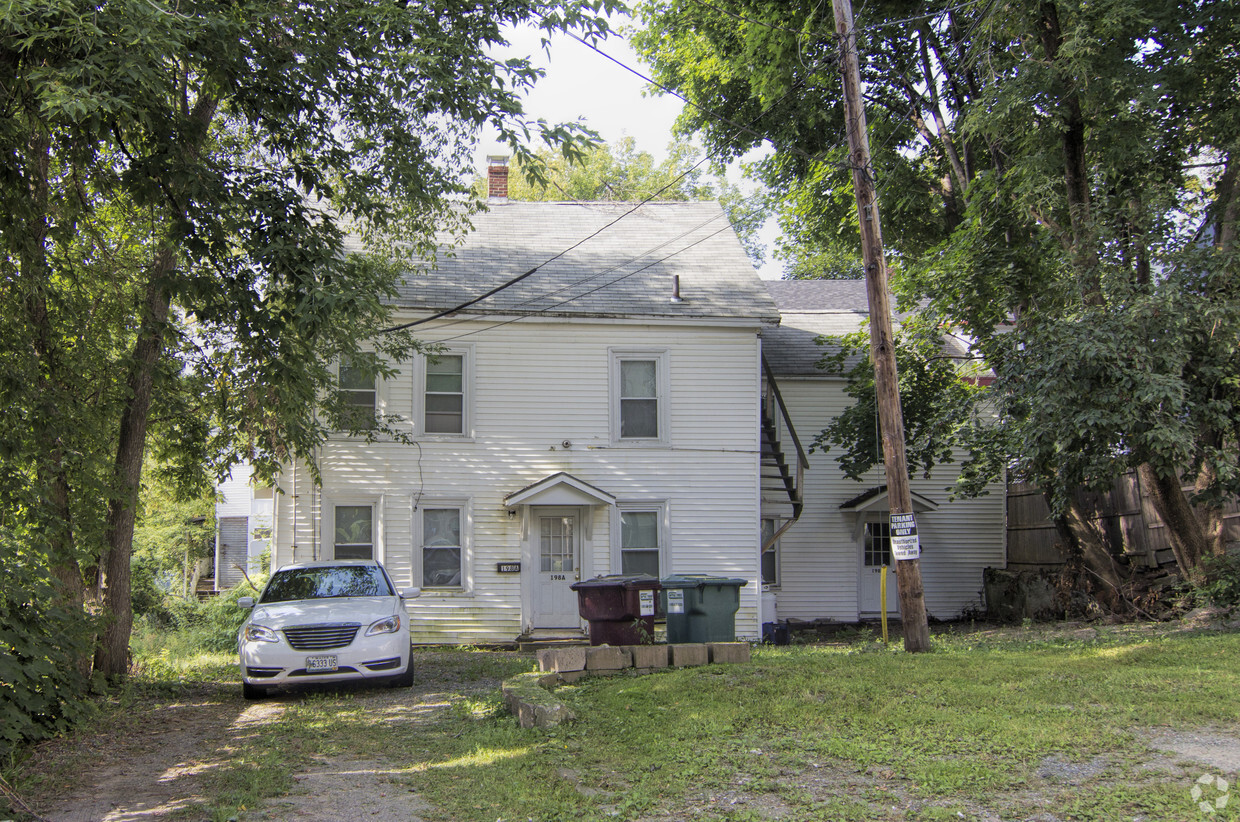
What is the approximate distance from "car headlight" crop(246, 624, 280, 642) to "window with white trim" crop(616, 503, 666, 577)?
766 cm

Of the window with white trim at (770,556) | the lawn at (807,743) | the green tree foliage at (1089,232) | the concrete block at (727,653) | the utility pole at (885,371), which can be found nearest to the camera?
the lawn at (807,743)

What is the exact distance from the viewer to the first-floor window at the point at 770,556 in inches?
783

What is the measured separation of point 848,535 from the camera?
20266 mm

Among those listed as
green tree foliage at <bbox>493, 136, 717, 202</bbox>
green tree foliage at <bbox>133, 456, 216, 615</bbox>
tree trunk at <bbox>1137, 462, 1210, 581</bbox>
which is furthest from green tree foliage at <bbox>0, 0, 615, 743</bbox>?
green tree foliage at <bbox>493, 136, 717, 202</bbox>

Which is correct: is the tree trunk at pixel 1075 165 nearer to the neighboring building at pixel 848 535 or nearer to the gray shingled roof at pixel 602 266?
the gray shingled roof at pixel 602 266

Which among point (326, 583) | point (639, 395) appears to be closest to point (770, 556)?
point (639, 395)

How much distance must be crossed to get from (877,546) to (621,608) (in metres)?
10.6

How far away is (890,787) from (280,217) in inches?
267

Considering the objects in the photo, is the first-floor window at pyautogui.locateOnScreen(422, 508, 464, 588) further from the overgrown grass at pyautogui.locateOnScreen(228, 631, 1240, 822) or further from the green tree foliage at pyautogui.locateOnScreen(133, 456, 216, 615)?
the green tree foliage at pyautogui.locateOnScreen(133, 456, 216, 615)

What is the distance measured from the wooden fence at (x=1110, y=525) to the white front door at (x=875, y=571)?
262 centimetres


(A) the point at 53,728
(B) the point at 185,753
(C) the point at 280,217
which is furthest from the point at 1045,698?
(A) the point at 53,728

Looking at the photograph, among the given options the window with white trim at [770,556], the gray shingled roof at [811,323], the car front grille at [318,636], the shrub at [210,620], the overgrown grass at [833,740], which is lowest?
the shrub at [210,620]

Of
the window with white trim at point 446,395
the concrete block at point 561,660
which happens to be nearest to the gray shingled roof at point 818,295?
the window with white trim at point 446,395

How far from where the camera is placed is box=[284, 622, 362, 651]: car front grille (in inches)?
422
